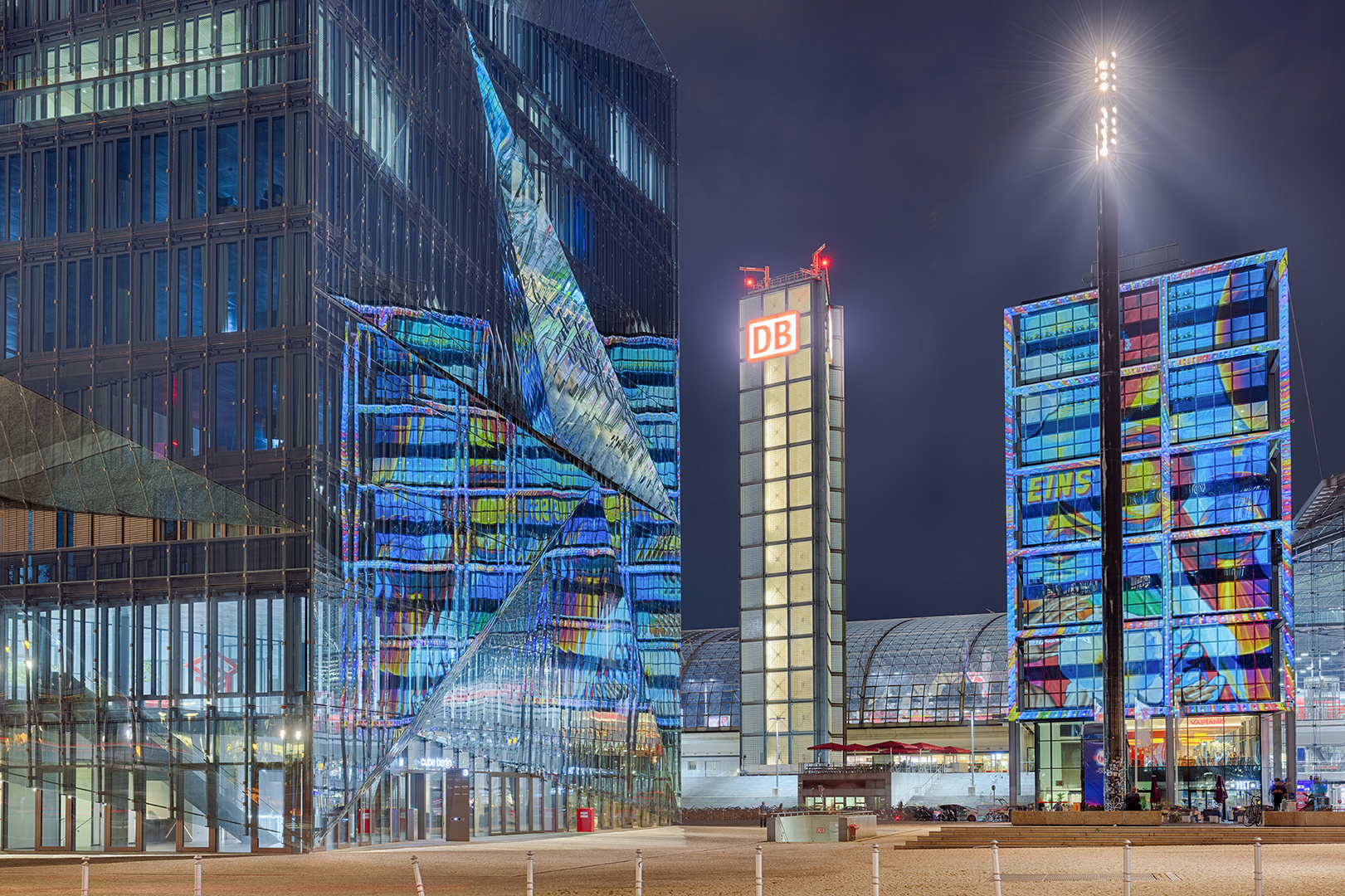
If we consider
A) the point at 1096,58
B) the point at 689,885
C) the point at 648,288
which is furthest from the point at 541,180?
the point at 689,885

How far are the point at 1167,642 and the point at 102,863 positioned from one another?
199 ft

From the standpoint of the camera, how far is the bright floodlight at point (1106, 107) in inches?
1480

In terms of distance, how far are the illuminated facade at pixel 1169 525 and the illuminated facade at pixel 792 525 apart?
18392 millimetres

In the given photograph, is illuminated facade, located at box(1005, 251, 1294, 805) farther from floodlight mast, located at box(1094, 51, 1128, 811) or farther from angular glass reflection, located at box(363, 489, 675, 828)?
floodlight mast, located at box(1094, 51, 1128, 811)

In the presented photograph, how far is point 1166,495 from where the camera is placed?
262 ft

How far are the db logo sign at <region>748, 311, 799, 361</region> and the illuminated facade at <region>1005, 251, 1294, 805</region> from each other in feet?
70.2

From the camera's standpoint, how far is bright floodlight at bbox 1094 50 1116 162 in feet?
123

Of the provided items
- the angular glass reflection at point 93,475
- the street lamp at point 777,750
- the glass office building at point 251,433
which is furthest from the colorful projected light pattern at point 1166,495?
the angular glass reflection at point 93,475

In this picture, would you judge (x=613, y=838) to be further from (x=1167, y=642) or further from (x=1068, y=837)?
(x=1167, y=642)

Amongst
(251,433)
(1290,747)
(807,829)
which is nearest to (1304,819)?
(807,829)

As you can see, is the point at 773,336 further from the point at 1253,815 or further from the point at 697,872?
the point at 697,872

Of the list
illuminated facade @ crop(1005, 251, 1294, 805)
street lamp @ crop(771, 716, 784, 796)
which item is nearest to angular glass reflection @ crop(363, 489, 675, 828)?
illuminated facade @ crop(1005, 251, 1294, 805)

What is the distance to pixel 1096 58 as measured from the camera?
124 ft

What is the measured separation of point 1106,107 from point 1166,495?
152ft
